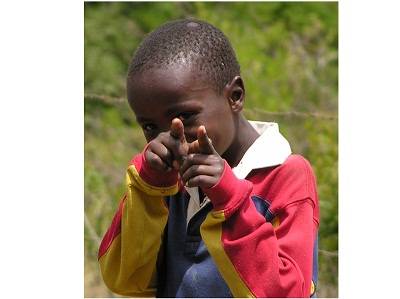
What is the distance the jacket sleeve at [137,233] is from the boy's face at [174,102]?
0.10m

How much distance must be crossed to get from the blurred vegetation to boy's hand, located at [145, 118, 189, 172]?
1650 millimetres

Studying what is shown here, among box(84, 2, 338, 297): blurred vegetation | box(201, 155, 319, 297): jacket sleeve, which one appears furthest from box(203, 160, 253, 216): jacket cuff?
box(84, 2, 338, 297): blurred vegetation

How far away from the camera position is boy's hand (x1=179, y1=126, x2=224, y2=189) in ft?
5.39

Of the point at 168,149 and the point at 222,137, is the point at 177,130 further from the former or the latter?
the point at 222,137

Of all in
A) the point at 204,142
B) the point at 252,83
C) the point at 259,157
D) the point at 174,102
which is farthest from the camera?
the point at 252,83

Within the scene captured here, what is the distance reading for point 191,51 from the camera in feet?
6.07

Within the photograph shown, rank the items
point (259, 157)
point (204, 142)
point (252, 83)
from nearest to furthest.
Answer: point (204, 142) < point (259, 157) < point (252, 83)

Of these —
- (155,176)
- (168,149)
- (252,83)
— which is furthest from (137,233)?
(252,83)

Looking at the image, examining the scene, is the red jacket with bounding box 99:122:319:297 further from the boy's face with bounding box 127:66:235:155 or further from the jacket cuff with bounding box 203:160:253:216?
the boy's face with bounding box 127:66:235:155

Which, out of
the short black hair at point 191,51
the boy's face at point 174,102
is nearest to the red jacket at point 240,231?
the boy's face at point 174,102

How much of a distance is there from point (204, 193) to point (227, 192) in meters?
0.17

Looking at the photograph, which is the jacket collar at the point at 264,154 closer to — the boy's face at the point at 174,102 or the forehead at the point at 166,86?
the boy's face at the point at 174,102

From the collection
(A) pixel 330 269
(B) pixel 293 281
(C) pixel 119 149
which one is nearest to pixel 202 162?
(B) pixel 293 281

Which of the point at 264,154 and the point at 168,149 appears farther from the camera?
the point at 264,154
